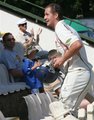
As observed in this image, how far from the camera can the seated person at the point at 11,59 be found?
8.35m

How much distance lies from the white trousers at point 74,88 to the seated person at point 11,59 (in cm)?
246

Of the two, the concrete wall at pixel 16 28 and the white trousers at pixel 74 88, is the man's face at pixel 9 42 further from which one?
the concrete wall at pixel 16 28

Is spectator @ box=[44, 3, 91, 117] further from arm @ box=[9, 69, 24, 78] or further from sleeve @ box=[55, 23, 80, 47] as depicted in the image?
arm @ box=[9, 69, 24, 78]

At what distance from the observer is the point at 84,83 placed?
5953 mm

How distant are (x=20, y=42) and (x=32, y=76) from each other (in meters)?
1.61

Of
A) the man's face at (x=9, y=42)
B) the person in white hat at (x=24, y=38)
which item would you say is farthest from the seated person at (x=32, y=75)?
the person in white hat at (x=24, y=38)

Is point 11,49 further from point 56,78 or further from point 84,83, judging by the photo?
point 84,83

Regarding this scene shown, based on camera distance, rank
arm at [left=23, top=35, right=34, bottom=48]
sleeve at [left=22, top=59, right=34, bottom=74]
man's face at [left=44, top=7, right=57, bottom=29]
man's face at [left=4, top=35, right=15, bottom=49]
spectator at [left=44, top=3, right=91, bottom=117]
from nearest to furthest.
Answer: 1. spectator at [left=44, top=3, right=91, bottom=117]
2. man's face at [left=44, top=7, right=57, bottom=29]
3. sleeve at [left=22, top=59, right=34, bottom=74]
4. man's face at [left=4, top=35, right=15, bottom=49]
5. arm at [left=23, top=35, right=34, bottom=48]

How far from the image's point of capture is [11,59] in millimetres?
8500

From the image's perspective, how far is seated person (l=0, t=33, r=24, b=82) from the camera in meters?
8.35

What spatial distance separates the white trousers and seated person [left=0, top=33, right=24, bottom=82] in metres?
2.46

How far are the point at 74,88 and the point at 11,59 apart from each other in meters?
2.76

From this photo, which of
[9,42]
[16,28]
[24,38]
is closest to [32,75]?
[9,42]

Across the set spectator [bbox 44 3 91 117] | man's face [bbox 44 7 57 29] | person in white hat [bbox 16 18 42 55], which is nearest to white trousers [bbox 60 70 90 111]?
spectator [bbox 44 3 91 117]
